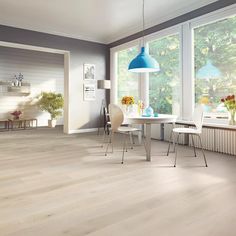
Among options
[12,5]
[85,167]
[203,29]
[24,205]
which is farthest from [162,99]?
[24,205]

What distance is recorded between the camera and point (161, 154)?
166 inches

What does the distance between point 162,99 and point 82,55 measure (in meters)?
2.96

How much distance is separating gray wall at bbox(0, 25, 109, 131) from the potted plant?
75.1 inches

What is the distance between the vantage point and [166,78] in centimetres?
573

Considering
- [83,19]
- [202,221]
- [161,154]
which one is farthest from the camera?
[83,19]

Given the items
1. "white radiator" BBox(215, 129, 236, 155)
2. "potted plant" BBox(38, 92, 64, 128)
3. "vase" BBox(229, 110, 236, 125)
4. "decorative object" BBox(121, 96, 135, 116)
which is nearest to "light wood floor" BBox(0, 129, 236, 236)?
"white radiator" BBox(215, 129, 236, 155)

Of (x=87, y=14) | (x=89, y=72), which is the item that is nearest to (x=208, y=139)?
(x=87, y=14)

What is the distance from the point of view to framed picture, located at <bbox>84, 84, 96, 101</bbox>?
23.6 ft

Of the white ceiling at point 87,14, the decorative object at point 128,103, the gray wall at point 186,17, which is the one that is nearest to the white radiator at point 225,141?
the decorative object at point 128,103

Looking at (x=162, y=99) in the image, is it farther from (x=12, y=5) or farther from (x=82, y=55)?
(x=12, y=5)

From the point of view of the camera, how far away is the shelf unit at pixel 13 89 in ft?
26.8

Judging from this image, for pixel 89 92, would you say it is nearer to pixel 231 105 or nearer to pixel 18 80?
pixel 18 80

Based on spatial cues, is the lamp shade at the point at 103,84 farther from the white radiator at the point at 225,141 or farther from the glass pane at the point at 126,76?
the white radiator at the point at 225,141

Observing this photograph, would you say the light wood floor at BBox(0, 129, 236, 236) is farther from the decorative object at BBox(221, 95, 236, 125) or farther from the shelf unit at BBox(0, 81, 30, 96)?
the shelf unit at BBox(0, 81, 30, 96)
